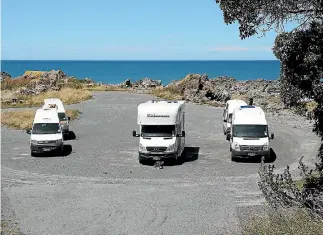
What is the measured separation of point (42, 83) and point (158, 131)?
144 ft

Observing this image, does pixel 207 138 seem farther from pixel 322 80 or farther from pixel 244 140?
pixel 322 80

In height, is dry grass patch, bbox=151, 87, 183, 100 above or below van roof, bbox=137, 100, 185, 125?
below

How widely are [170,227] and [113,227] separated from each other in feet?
6.02

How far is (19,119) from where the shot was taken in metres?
42.7

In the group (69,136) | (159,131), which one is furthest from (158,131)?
(69,136)

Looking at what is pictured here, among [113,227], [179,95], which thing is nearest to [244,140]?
[113,227]

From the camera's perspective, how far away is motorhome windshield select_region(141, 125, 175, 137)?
1078 inches

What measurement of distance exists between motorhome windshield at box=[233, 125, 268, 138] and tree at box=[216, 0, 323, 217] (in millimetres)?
13147

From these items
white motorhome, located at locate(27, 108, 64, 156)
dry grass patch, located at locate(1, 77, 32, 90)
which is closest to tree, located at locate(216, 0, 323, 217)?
white motorhome, located at locate(27, 108, 64, 156)

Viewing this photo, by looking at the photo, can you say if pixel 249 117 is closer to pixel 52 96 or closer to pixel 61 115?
pixel 61 115

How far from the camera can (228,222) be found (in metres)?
17.1

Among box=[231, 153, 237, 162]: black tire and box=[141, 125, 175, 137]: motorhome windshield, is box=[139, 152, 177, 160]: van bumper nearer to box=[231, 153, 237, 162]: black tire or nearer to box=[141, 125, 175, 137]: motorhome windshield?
box=[141, 125, 175, 137]: motorhome windshield

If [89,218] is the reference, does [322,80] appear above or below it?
above

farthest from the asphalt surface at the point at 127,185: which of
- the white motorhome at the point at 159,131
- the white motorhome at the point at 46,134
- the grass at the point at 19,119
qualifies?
the grass at the point at 19,119
